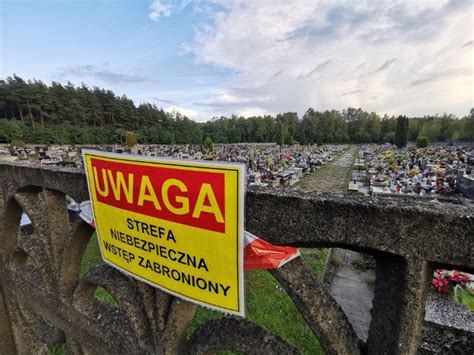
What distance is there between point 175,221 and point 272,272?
568 millimetres

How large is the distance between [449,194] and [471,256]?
16761 millimetres

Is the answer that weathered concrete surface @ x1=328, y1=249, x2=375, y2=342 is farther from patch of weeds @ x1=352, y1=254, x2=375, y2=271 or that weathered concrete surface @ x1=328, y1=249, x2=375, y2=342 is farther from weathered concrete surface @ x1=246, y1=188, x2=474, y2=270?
weathered concrete surface @ x1=246, y1=188, x2=474, y2=270

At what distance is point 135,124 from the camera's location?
7394 centimetres

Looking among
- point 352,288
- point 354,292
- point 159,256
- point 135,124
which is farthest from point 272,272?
point 135,124

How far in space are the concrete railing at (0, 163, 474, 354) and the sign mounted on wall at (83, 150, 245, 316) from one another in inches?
7.2

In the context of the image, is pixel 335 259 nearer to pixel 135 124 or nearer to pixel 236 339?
pixel 236 339

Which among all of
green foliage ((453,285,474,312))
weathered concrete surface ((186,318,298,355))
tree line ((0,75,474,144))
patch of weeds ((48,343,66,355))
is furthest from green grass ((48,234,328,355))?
tree line ((0,75,474,144))

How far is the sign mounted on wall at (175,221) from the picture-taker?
1093 mm

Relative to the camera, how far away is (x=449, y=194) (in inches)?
529

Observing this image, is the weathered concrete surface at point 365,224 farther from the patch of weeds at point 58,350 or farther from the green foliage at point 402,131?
the green foliage at point 402,131

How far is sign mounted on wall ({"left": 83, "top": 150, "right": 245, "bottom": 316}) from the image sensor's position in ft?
3.59

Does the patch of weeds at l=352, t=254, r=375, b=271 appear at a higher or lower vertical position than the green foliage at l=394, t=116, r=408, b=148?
lower

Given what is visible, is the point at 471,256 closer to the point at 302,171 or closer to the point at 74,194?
the point at 74,194

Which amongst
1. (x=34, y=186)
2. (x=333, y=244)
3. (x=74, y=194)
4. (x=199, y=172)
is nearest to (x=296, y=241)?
(x=333, y=244)
